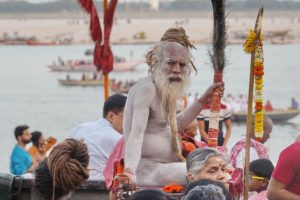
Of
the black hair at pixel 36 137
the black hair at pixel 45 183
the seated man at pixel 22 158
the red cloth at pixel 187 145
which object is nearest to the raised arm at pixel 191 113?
the red cloth at pixel 187 145

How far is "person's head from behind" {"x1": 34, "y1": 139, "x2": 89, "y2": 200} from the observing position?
5812mm

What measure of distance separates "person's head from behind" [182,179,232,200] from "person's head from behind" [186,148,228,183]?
1180 mm

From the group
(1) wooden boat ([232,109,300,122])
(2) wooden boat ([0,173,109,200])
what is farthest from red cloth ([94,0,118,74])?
(1) wooden boat ([232,109,300,122])

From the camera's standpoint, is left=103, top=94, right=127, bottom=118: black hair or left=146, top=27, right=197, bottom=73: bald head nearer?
left=146, top=27, right=197, bottom=73: bald head

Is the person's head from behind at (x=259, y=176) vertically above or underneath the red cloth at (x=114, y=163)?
underneath

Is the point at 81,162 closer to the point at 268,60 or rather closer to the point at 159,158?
the point at 159,158

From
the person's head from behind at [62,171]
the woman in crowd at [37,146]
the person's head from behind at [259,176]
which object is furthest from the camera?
the woman in crowd at [37,146]

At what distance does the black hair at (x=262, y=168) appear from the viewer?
8.03 meters

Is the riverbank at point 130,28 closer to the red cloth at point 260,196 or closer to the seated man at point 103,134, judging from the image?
the seated man at point 103,134

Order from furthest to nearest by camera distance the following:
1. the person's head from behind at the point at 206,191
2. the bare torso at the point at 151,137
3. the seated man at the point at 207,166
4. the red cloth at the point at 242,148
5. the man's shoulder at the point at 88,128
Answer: the man's shoulder at the point at 88,128
the red cloth at the point at 242,148
the bare torso at the point at 151,137
the seated man at the point at 207,166
the person's head from behind at the point at 206,191

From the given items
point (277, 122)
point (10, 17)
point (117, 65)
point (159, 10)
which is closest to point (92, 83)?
point (117, 65)

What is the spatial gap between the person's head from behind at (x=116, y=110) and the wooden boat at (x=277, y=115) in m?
23.7

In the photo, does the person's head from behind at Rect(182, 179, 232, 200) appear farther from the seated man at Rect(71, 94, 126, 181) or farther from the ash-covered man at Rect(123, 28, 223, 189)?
the seated man at Rect(71, 94, 126, 181)

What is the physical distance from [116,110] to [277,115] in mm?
25056
